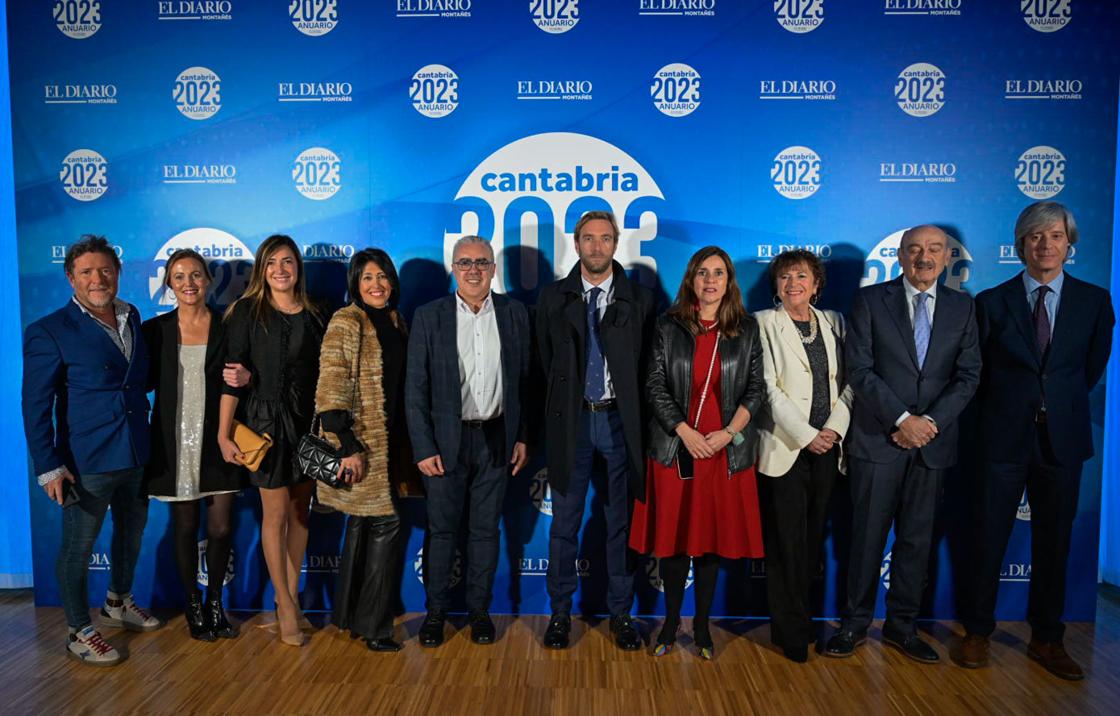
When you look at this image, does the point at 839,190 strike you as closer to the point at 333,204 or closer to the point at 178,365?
the point at 333,204

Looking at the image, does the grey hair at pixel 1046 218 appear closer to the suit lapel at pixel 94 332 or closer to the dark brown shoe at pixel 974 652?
the dark brown shoe at pixel 974 652

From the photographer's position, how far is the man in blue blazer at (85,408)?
10.6 ft

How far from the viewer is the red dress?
3146 mm

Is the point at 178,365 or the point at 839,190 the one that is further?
the point at 839,190

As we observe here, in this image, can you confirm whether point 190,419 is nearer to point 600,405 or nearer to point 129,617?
point 129,617

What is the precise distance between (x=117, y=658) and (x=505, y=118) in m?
3.29

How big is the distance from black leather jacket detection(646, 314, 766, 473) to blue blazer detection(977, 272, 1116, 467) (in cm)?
117

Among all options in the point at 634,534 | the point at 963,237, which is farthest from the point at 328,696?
the point at 963,237

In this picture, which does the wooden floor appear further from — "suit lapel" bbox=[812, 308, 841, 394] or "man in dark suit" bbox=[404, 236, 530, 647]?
"suit lapel" bbox=[812, 308, 841, 394]

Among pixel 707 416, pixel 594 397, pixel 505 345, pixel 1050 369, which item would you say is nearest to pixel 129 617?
pixel 505 345

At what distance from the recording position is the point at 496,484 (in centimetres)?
343

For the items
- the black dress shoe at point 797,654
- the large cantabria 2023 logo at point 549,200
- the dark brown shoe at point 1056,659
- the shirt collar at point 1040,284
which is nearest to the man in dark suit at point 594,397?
the large cantabria 2023 logo at point 549,200

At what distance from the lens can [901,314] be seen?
325 cm

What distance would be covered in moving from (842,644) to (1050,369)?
1.60 metres
